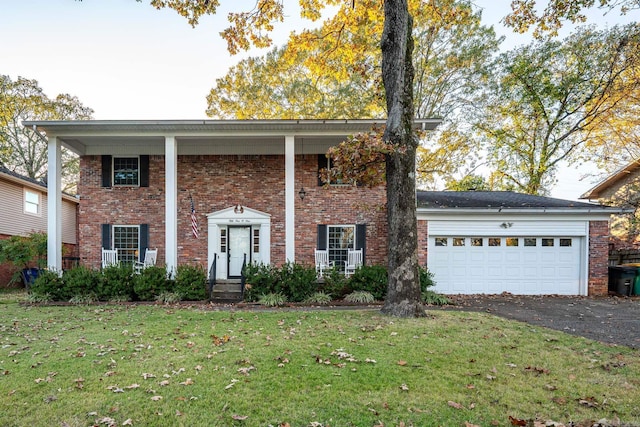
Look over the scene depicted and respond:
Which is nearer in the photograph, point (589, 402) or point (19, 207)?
point (589, 402)

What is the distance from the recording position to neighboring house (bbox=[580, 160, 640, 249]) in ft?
49.8

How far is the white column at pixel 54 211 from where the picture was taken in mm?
9984

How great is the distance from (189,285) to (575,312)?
1006 cm

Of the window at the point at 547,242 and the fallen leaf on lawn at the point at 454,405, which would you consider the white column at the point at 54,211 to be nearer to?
the fallen leaf on lawn at the point at 454,405

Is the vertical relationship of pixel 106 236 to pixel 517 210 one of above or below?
below

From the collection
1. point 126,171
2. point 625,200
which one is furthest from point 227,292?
point 625,200

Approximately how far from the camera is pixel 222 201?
474 inches

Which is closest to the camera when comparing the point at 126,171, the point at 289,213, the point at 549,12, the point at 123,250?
the point at 549,12

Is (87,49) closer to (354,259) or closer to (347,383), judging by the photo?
(354,259)

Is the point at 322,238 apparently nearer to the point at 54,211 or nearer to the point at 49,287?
the point at 49,287

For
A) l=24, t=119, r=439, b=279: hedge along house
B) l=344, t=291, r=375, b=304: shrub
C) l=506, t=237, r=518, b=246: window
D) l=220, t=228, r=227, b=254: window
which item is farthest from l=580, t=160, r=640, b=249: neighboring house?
l=220, t=228, r=227, b=254: window

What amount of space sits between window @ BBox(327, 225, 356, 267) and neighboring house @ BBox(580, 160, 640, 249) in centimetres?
1189

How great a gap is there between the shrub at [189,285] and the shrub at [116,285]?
129 centimetres

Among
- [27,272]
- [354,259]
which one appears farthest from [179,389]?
[27,272]
